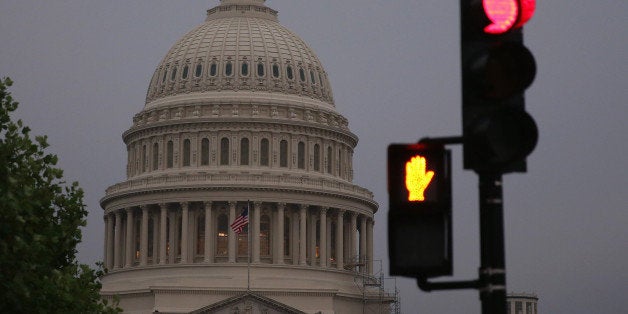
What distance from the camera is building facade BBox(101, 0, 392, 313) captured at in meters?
140

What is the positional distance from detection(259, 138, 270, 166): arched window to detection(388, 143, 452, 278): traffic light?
13395 centimetres

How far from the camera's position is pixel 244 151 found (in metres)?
146

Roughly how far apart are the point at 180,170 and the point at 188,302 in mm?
15548

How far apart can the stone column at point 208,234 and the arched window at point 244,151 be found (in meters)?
5.66

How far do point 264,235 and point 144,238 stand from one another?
478 inches

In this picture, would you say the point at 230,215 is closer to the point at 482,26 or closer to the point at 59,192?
the point at 59,192

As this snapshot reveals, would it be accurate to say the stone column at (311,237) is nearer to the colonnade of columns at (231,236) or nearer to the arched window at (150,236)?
the colonnade of columns at (231,236)

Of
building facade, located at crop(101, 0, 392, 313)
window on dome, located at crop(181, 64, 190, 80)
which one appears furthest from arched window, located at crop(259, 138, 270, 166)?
window on dome, located at crop(181, 64, 190, 80)

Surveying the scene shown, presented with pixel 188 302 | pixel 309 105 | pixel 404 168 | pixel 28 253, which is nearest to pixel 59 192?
pixel 28 253

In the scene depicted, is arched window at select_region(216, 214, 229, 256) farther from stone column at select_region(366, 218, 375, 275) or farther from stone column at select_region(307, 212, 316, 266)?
stone column at select_region(366, 218, 375, 275)

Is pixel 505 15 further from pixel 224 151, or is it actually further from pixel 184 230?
pixel 224 151

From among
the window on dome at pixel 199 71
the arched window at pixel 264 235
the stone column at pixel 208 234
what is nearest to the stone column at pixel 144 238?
the stone column at pixel 208 234

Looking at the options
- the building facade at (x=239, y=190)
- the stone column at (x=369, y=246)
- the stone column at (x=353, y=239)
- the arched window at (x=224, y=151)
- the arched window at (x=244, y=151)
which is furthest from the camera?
the stone column at (x=369, y=246)

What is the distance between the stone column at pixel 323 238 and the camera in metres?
144
